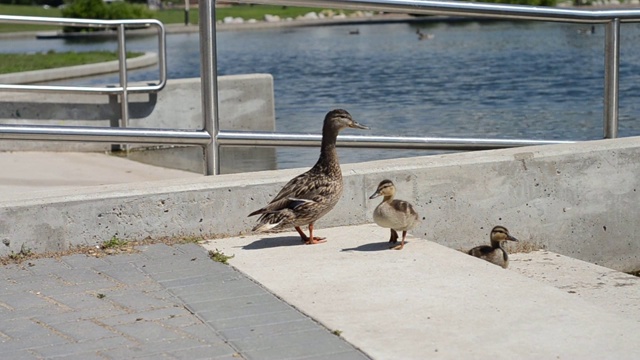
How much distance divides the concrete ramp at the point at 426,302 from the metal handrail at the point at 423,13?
0.75 metres

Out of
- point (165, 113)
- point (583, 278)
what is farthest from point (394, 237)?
point (165, 113)

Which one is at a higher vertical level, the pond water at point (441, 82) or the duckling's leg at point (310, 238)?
the pond water at point (441, 82)

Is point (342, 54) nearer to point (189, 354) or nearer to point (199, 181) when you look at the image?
point (199, 181)

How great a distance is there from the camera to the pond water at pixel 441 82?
12648 millimetres

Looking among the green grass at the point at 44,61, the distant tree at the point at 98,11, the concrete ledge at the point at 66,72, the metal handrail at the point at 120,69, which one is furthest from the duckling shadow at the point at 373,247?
the distant tree at the point at 98,11

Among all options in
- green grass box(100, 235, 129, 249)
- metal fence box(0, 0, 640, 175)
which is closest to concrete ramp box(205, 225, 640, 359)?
green grass box(100, 235, 129, 249)

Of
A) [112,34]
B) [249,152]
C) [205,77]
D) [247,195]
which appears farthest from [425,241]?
[112,34]

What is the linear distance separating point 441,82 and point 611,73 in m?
10.3

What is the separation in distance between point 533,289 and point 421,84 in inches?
486

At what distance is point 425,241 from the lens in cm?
596

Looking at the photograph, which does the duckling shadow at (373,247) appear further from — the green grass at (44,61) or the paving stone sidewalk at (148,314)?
the green grass at (44,61)

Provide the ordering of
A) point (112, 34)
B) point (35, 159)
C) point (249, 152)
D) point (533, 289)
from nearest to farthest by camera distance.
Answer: point (533, 289), point (35, 159), point (249, 152), point (112, 34)

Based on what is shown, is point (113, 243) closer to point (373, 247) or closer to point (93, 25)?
point (373, 247)

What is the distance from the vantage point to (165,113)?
40.1 feet
